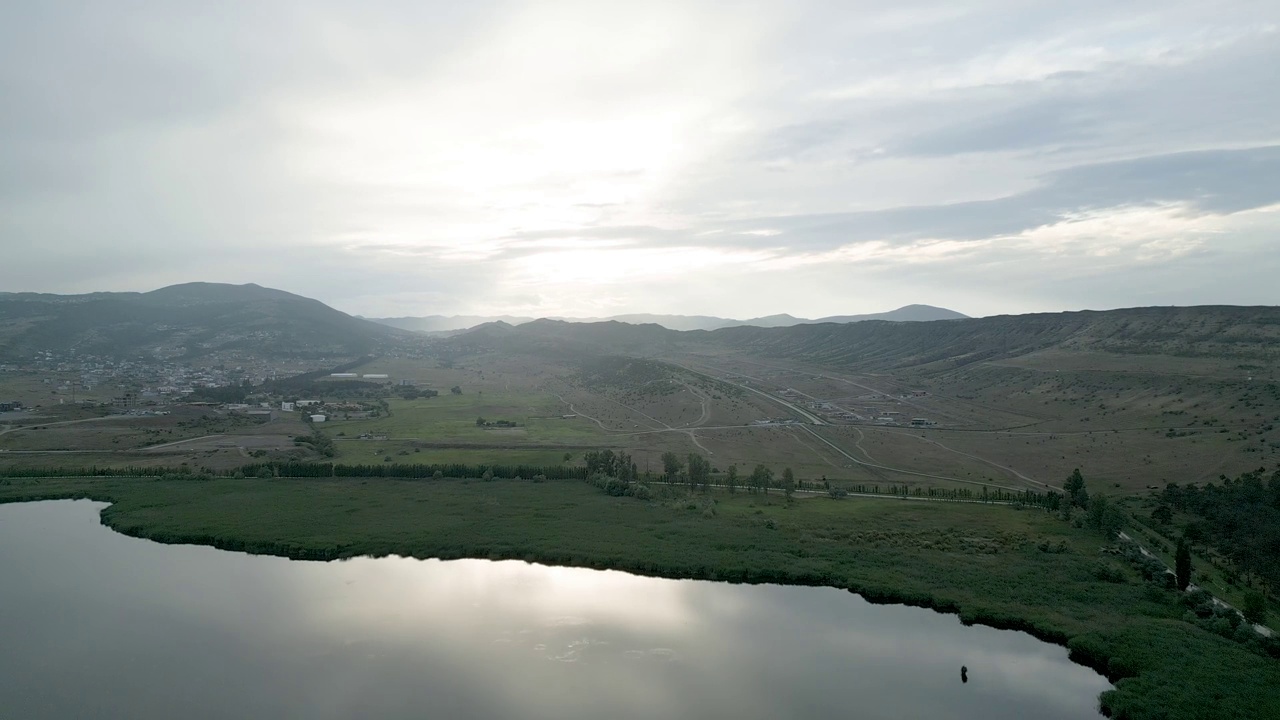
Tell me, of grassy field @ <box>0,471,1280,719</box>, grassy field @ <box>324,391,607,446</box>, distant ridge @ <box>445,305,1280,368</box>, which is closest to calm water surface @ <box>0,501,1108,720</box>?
Answer: grassy field @ <box>0,471,1280,719</box>

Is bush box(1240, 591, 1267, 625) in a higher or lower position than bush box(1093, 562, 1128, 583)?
higher

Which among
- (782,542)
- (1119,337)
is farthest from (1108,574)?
(1119,337)

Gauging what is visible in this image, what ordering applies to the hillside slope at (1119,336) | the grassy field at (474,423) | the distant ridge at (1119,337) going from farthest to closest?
the hillside slope at (1119,336)
the distant ridge at (1119,337)
the grassy field at (474,423)

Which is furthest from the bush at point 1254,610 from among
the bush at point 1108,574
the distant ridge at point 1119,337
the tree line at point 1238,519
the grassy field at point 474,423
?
the distant ridge at point 1119,337

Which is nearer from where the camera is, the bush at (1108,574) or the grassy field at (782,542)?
the grassy field at (782,542)

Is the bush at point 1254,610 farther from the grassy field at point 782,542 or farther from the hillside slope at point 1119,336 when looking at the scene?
the hillside slope at point 1119,336

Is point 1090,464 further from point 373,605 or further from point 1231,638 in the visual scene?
point 373,605

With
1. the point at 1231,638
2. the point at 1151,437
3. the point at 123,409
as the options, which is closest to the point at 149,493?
the point at 123,409

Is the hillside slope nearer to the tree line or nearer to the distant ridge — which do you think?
the distant ridge

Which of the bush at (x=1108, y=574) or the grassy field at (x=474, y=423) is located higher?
the grassy field at (x=474, y=423)
